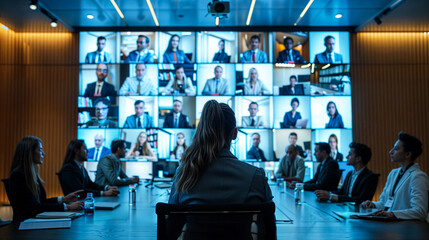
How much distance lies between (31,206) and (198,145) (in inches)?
82.0

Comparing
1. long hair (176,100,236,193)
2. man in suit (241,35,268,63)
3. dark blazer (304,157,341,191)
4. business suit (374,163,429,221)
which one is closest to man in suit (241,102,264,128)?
man in suit (241,35,268,63)

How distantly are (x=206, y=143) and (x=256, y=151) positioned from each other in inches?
237

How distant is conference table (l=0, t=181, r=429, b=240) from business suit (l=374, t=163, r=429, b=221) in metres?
0.40

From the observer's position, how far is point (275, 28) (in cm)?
778

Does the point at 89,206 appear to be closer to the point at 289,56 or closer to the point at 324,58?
the point at 289,56

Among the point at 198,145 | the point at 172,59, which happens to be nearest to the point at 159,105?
the point at 172,59

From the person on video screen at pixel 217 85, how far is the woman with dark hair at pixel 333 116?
2.08 metres

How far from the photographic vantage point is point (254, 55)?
7730mm

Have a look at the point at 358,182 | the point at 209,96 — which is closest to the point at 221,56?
the point at 209,96

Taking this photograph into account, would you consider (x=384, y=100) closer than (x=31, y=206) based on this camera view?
No

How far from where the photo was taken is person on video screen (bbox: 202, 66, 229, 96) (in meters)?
7.62

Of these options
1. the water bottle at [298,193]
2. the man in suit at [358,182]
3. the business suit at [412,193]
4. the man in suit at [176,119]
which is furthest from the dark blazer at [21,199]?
the man in suit at [176,119]

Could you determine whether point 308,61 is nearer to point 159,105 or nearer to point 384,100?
point 384,100

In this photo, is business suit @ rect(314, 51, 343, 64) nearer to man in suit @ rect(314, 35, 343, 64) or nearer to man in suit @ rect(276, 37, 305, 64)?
man in suit @ rect(314, 35, 343, 64)
